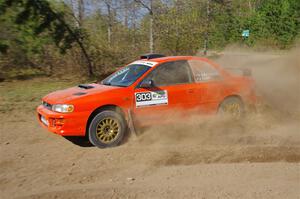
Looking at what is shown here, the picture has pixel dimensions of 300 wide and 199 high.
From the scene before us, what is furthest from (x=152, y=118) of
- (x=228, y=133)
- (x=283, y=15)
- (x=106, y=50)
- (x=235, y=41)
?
(x=283, y=15)

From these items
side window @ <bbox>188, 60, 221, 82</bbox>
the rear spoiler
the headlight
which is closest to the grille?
the headlight

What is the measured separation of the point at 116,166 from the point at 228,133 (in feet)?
9.17

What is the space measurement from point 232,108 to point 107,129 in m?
2.81

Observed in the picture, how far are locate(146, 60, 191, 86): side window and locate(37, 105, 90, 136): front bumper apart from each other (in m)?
1.52

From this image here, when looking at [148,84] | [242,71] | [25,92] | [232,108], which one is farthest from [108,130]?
[25,92]

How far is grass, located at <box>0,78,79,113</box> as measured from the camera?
442 inches

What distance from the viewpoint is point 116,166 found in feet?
19.7

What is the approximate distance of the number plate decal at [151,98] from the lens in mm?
7395

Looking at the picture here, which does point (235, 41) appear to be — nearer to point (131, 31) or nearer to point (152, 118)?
point (131, 31)

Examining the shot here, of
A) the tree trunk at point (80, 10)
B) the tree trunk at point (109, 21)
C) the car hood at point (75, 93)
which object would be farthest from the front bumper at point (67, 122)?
the tree trunk at point (80, 10)

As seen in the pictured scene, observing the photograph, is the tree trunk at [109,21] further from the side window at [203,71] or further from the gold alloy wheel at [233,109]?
the gold alloy wheel at [233,109]

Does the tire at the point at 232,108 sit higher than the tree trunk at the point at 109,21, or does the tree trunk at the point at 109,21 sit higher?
the tree trunk at the point at 109,21

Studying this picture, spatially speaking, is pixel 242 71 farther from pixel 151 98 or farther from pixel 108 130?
pixel 108 130

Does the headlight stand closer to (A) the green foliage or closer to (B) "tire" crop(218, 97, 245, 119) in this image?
(B) "tire" crop(218, 97, 245, 119)
